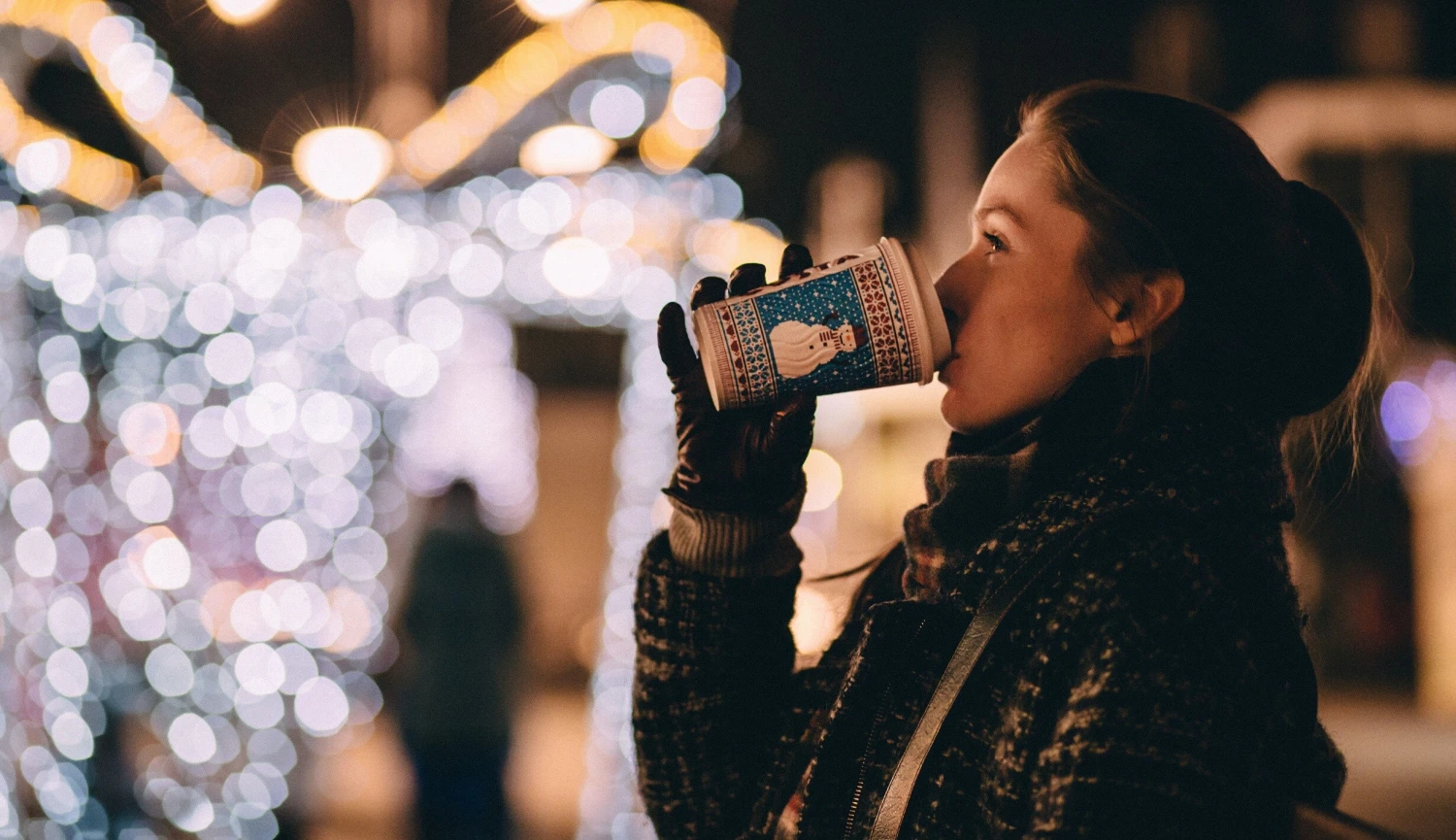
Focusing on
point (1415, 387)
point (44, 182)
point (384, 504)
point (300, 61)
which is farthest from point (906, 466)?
point (44, 182)

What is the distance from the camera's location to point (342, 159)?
12.7ft

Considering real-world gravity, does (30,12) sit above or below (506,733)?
above

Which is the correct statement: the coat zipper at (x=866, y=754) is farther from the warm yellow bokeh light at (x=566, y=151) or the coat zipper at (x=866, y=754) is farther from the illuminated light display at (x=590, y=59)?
the warm yellow bokeh light at (x=566, y=151)

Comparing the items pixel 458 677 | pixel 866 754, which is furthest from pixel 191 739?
pixel 866 754

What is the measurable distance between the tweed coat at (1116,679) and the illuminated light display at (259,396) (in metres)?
2.40

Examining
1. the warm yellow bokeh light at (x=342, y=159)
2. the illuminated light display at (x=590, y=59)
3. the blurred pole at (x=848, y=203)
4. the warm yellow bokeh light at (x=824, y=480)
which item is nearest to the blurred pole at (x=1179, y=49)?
the blurred pole at (x=848, y=203)

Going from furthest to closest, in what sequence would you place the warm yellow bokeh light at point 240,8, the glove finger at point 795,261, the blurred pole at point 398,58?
the blurred pole at point 398,58, the warm yellow bokeh light at point 240,8, the glove finger at point 795,261

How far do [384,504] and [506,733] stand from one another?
1.23m

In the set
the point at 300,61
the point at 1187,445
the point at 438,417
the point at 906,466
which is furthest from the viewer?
the point at 906,466

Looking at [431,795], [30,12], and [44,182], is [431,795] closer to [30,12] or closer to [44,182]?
[44,182]

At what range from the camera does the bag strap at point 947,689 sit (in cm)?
93

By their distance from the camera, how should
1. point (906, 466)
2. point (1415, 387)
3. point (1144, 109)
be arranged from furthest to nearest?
point (906, 466), point (1415, 387), point (1144, 109)

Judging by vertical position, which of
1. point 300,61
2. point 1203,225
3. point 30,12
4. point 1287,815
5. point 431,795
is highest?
point 300,61

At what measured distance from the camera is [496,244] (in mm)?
4535
